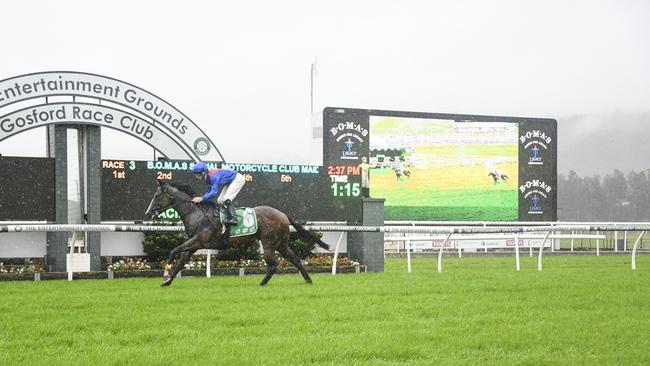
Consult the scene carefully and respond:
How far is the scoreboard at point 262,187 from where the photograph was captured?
42.4 feet

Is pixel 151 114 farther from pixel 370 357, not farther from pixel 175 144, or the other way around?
pixel 370 357

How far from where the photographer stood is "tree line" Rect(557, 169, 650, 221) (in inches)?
2810

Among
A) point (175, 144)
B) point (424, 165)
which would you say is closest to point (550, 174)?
point (424, 165)

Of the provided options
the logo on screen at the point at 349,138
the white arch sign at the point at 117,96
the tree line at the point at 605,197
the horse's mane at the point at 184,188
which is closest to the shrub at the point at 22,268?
the white arch sign at the point at 117,96

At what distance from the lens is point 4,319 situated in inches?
252

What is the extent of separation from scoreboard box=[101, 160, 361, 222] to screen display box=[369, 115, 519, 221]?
9.94 meters

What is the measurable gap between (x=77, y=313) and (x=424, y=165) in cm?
Answer: 1899

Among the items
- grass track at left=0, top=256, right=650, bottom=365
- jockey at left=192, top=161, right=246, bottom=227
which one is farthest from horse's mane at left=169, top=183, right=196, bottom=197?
grass track at left=0, top=256, right=650, bottom=365

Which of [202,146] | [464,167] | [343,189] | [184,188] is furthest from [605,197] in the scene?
[184,188]

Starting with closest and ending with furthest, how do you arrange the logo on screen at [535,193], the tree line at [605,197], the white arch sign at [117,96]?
the white arch sign at [117,96] → the logo on screen at [535,193] → the tree line at [605,197]

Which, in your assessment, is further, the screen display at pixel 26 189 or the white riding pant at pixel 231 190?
the screen display at pixel 26 189

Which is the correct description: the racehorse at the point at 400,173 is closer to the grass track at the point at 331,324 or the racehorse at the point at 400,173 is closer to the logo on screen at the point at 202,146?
the logo on screen at the point at 202,146

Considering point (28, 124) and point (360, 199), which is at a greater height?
point (28, 124)

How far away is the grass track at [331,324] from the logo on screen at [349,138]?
45.0 feet
